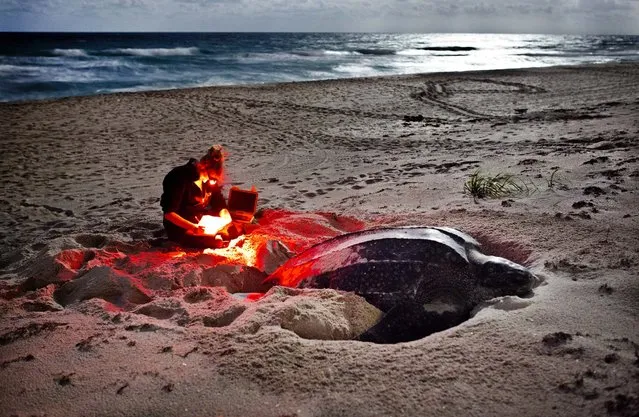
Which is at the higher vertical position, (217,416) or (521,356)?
(521,356)

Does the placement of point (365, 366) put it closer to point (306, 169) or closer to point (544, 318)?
point (544, 318)

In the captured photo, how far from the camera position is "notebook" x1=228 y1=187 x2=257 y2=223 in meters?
3.71

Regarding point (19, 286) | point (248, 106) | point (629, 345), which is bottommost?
point (19, 286)

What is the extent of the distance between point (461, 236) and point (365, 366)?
1.25m

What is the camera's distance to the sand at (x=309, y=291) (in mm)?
1885

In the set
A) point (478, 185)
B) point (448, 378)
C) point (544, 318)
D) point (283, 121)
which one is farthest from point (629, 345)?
point (283, 121)

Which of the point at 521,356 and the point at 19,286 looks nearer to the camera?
the point at 521,356

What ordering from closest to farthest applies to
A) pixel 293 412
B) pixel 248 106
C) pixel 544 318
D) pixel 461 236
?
pixel 293 412
pixel 544 318
pixel 461 236
pixel 248 106

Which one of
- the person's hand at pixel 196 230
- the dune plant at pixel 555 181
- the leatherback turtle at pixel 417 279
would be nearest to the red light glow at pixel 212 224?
the person's hand at pixel 196 230

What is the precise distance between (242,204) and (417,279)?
1.75 metres

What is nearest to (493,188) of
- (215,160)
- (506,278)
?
(506,278)

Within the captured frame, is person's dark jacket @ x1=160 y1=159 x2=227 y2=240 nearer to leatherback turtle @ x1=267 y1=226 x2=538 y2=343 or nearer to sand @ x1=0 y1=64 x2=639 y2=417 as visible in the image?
sand @ x1=0 y1=64 x2=639 y2=417

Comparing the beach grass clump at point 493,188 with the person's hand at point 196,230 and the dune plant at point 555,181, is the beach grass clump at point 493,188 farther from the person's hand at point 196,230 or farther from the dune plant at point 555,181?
the person's hand at point 196,230

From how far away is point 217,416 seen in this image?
182 centimetres
